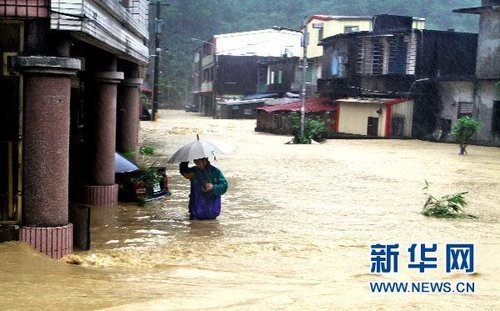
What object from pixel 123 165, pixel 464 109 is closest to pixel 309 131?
pixel 464 109

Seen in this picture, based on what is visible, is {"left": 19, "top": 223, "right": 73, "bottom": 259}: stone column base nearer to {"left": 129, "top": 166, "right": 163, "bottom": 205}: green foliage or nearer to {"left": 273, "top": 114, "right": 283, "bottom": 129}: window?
{"left": 129, "top": 166, "right": 163, "bottom": 205}: green foliage

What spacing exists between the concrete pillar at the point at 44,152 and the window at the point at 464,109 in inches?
1282

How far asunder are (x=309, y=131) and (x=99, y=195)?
25.1m

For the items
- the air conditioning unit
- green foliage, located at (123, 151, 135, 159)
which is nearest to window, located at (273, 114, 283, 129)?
green foliage, located at (123, 151, 135, 159)

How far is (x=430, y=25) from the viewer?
81.7 meters

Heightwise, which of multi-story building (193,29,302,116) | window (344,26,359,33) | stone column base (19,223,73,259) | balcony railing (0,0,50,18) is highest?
window (344,26,359,33)

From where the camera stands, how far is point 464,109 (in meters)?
38.0

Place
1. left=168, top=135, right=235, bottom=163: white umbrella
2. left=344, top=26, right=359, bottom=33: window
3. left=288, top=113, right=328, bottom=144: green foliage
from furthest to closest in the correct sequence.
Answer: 1. left=344, top=26, right=359, bottom=33: window
2. left=288, top=113, right=328, bottom=144: green foliage
3. left=168, top=135, right=235, bottom=163: white umbrella

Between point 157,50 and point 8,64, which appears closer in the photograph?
point 8,64

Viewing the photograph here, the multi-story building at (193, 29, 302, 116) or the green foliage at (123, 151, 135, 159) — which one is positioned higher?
the multi-story building at (193, 29, 302, 116)

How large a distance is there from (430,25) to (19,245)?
79301 millimetres

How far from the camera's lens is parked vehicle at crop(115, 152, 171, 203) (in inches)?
555

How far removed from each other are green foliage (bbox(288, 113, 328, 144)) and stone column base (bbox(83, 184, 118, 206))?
2311 centimetres

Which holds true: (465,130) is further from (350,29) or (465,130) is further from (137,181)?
(350,29)
